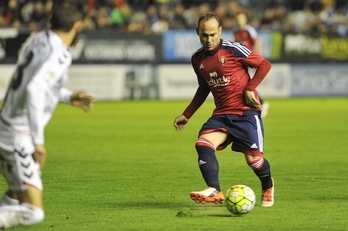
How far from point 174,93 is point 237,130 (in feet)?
66.2

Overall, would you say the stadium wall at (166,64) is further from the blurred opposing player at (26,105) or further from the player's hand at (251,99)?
the blurred opposing player at (26,105)

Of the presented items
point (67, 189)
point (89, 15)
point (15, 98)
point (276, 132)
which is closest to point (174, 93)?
point (89, 15)

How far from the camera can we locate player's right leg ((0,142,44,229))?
7.10 m

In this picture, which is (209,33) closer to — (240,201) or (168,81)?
(240,201)

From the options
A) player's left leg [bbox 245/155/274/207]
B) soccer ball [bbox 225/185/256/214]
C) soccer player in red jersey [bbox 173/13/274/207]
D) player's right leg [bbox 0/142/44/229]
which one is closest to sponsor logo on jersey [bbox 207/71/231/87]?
soccer player in red jersey [bbox 173/13/274/207]

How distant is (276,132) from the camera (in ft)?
65.5

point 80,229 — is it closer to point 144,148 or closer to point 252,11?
point 144,148

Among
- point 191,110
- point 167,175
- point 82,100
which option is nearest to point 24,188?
point 82,100

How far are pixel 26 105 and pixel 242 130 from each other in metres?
3.44

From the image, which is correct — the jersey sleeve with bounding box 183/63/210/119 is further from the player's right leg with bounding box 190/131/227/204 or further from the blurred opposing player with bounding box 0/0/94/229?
the blurred opposing player with bounding box 0/0/94/229

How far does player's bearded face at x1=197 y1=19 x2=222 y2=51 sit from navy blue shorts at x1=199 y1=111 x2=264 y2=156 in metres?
0.78

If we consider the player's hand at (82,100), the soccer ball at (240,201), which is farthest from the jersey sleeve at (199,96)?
the player's hand at (82,100)

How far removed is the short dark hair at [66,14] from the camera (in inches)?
280

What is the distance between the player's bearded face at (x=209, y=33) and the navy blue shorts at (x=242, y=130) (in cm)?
78
